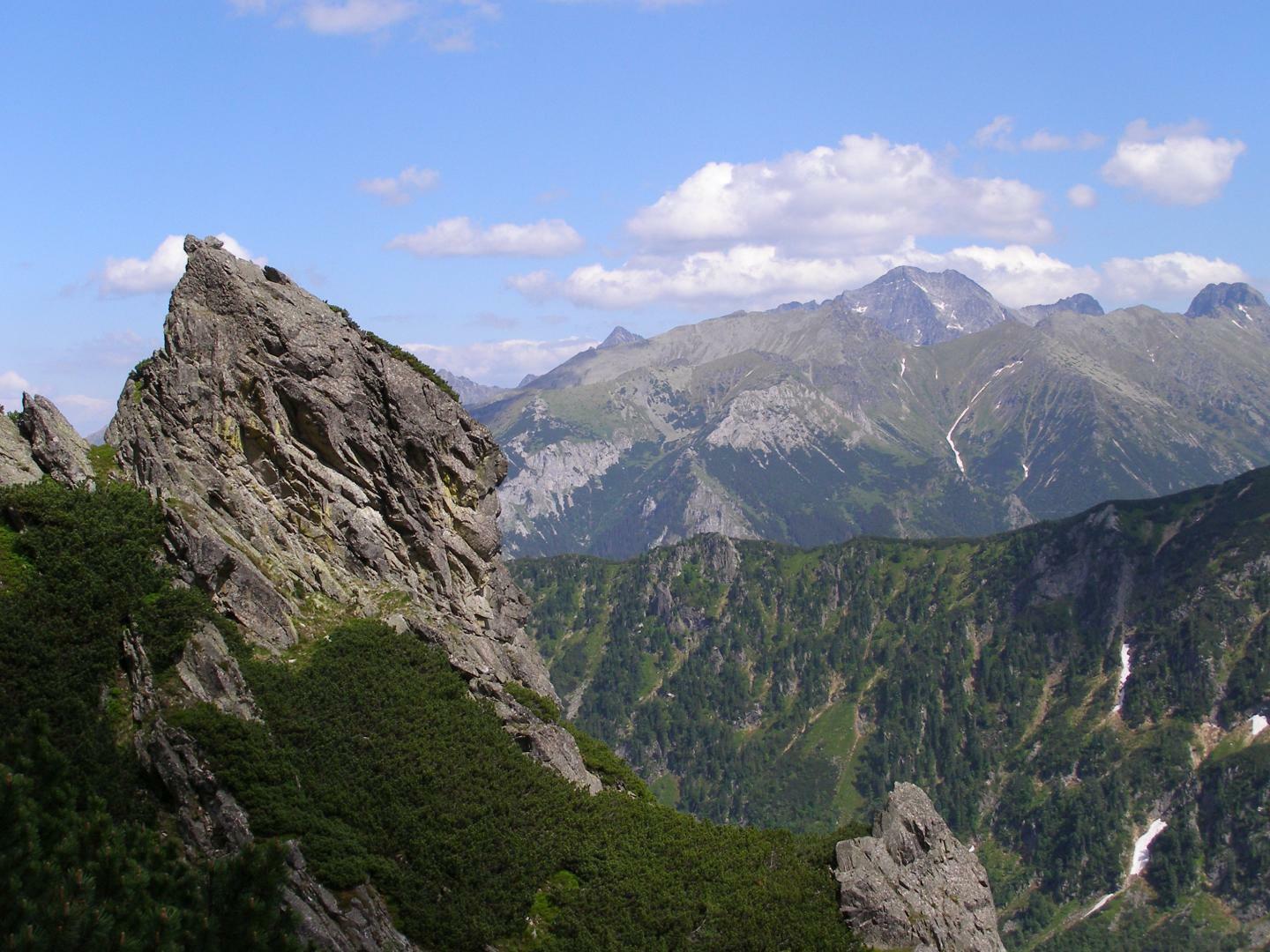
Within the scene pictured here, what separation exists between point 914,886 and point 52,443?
64.6 m

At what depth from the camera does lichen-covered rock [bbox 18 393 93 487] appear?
71875mm

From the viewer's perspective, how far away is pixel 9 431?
72.9 metres

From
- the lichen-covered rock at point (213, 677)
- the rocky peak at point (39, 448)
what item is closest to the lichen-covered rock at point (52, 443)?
the rocky peak at point (39, 448)

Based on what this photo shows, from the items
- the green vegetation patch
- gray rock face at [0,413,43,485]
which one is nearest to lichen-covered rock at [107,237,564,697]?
the green vegetation patch

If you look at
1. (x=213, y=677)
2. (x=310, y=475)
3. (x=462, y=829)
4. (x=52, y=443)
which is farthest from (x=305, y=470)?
(x=462, y=829)

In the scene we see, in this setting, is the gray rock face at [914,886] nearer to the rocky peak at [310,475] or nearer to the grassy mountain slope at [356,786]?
the grassy mountain slope at [356,786]

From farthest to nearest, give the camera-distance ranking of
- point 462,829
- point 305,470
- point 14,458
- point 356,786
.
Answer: point 305,470
point 14,458
point 462,829
point 356,786

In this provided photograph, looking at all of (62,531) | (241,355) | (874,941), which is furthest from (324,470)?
(874,941)

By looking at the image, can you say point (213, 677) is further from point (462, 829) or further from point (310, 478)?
point (310, 478)

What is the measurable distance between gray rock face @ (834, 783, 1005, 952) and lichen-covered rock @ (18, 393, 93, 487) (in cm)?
5691

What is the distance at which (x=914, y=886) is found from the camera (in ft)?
253

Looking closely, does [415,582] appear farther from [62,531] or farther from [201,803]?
[201,803]

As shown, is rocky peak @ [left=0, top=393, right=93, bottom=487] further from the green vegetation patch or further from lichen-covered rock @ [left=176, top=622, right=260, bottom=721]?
the green vegetation patch

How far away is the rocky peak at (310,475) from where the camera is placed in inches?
2928
